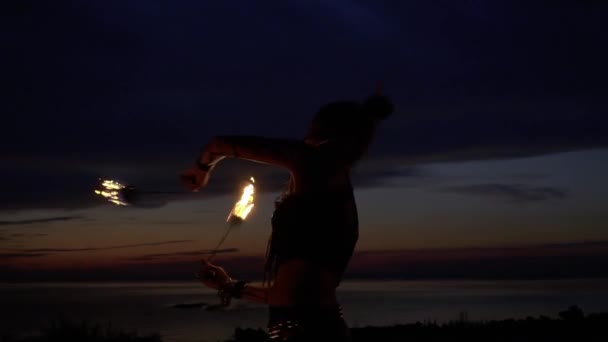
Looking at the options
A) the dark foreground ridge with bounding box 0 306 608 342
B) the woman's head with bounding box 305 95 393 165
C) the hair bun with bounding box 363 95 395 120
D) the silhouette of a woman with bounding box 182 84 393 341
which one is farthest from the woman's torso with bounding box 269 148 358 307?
the dark foreground ridge with bounding box 0 306 608 342

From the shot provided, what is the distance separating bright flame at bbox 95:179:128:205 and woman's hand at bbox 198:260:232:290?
17.7 inches

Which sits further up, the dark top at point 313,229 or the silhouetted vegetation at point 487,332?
the silhouetted vegetation at point 487,332

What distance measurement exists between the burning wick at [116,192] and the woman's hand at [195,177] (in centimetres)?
33

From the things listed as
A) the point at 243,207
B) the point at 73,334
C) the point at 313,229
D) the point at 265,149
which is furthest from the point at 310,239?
the point at 73,334

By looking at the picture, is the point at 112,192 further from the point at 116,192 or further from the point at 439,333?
the point at 439,333

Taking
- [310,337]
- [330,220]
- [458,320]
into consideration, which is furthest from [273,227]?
[458,320]

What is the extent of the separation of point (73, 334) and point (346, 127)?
21.8 feet

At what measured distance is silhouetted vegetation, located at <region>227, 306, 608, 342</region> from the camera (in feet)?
30.6

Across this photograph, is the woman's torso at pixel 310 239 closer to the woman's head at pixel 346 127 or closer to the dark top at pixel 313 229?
the dark top at pixel 313 229

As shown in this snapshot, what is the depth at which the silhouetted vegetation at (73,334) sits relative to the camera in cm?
904

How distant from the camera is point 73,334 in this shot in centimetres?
912

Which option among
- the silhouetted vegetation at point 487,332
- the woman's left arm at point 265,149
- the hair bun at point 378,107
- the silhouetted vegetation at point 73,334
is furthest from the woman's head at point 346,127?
the silhouetted vegetation at point 73,334

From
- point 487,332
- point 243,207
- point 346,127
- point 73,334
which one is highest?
point 73,334

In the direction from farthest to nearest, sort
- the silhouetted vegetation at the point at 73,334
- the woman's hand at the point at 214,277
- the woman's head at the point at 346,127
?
the silhouetted vegetation at the point at 73,334 < the woman's hand at the point at 214,277 < the woman's head at the point at 346,127
